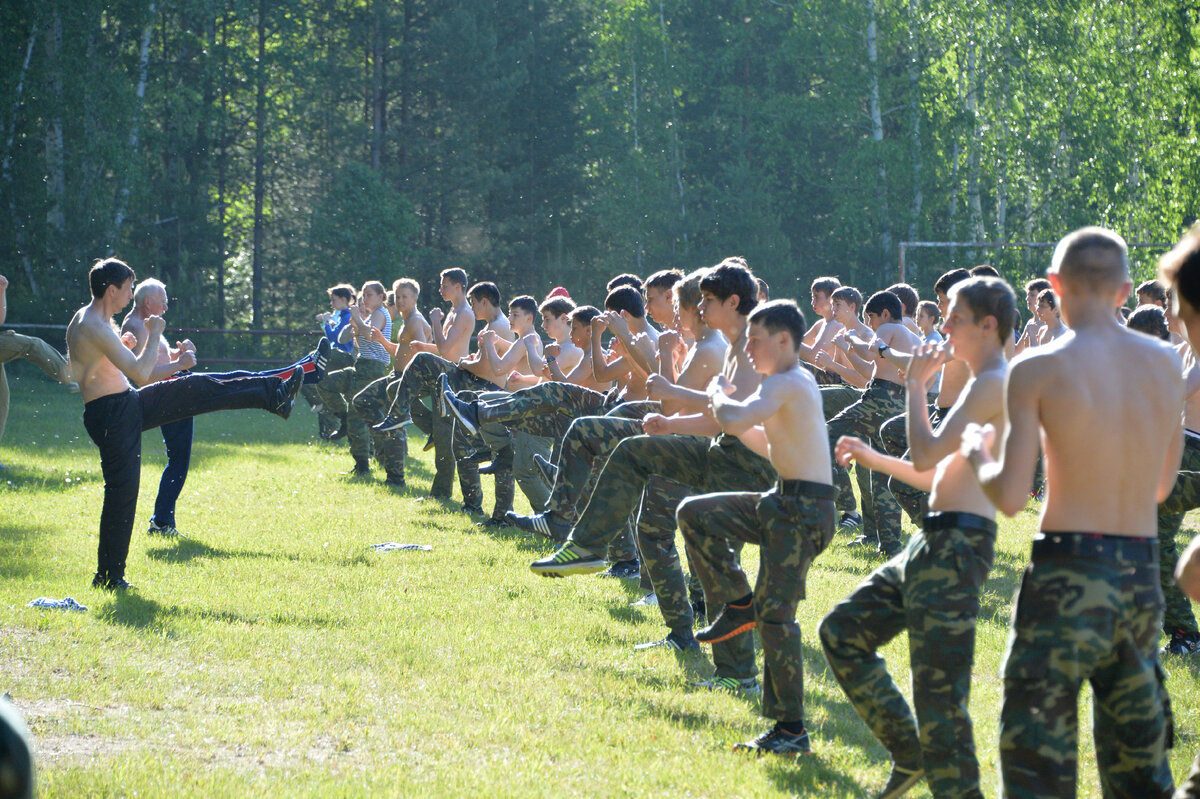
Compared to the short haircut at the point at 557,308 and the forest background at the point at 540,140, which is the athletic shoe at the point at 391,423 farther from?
the forest background at the point at 540,140

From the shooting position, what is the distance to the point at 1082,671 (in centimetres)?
351

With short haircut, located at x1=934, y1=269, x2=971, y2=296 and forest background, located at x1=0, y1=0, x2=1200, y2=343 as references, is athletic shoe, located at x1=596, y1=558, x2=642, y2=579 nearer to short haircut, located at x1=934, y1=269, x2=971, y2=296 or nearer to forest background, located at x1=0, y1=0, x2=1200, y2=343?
short haircut, located at x1=934, y1=269, x2=971, y2=296

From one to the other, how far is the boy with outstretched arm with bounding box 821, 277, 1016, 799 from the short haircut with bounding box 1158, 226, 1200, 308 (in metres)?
1.05

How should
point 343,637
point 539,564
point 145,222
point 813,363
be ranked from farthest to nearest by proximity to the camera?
1. point 145,222
2. point 813,363
3. point 343,637
4. point 539,564

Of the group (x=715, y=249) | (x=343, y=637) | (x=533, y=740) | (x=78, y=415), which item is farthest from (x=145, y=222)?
(x=533, y=740)

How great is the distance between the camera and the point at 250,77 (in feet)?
117

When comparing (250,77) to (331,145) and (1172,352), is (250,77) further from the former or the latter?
(1172,352)

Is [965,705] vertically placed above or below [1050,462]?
below

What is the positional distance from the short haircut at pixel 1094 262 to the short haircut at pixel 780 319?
6.40 feet

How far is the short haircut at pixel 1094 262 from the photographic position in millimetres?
3646

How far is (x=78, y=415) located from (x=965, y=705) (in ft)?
68.6

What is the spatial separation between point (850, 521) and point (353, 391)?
268 inches

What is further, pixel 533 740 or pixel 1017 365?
pixel 533 740

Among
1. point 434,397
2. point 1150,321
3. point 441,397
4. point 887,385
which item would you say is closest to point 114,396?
point 441,397
